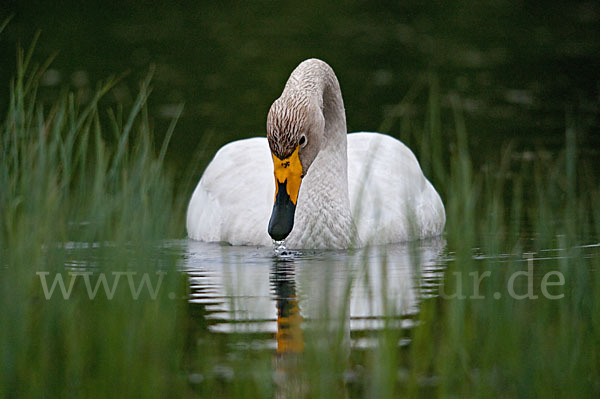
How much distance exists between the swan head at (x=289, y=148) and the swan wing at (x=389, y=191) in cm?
75

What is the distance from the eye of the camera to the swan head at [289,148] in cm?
821

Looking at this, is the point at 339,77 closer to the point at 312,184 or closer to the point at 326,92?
the point at 326,92

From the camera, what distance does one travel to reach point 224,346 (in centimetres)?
620

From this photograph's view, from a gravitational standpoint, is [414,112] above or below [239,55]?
below

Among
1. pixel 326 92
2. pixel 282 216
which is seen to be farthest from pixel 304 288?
pixel 326 92

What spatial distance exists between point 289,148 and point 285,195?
0.36m

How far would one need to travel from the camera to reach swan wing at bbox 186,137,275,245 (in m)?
9.82

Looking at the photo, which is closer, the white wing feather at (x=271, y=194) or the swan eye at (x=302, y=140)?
the swan eye at (x=302, y=140)

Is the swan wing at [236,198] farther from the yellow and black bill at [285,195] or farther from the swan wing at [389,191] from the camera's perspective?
the yellow and black bill at [285,195]

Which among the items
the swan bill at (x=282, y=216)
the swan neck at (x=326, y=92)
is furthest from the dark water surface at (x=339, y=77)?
the swan neck at (x=326, y=92)

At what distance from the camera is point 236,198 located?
10.3 meters

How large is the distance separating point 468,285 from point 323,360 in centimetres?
107

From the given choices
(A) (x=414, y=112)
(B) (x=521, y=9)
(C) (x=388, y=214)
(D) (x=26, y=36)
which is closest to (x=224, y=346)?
(C) (x=388, y=214)

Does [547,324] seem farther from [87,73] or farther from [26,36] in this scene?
[26,36]
